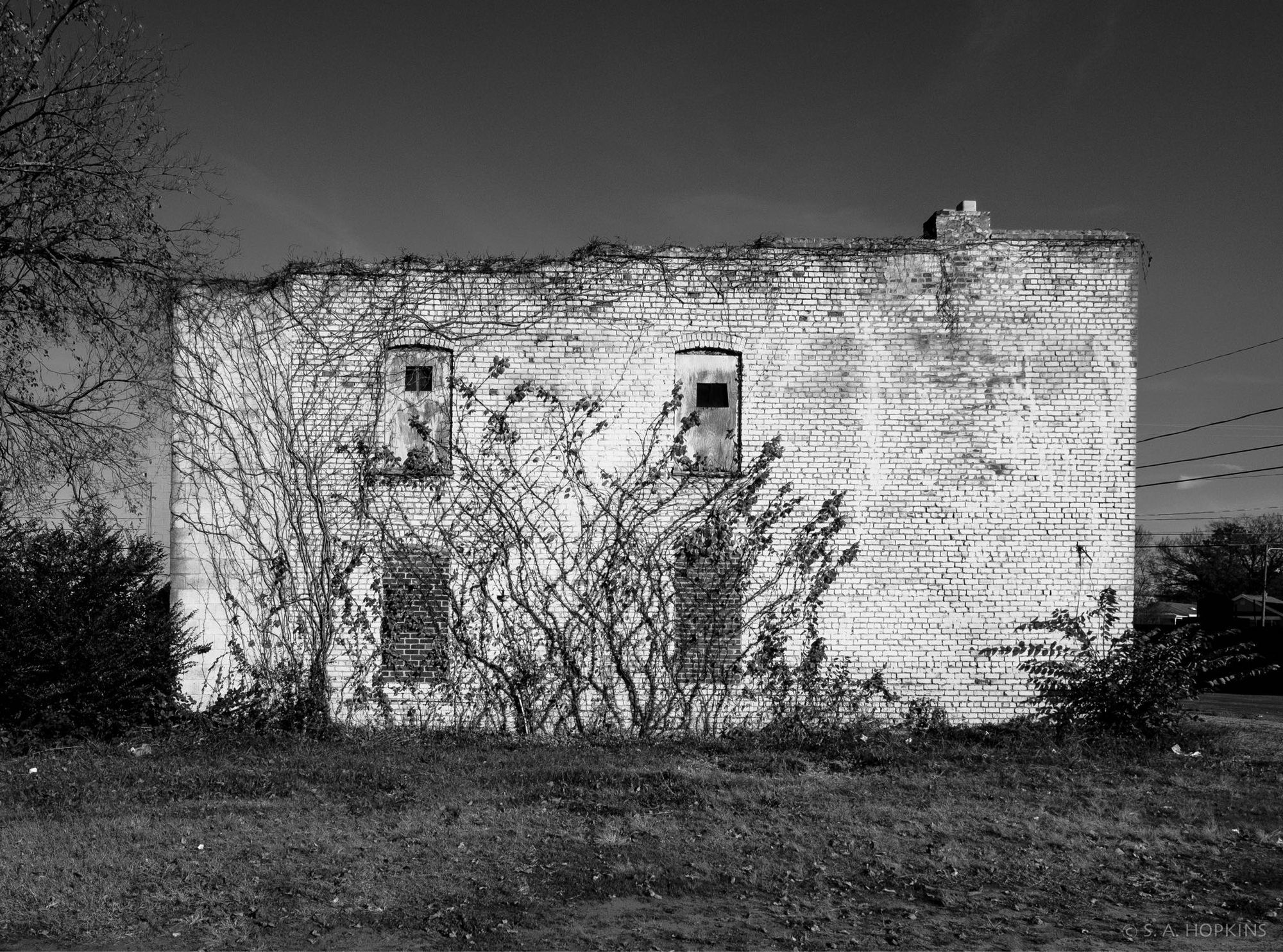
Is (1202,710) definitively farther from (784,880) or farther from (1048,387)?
(784,880)

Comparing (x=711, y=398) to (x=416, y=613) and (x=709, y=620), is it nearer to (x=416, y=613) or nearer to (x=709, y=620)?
(x=709, y=620)

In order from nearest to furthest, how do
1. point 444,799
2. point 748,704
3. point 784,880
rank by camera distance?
1. point 784,880
2. point 444,799
3. point 748,704

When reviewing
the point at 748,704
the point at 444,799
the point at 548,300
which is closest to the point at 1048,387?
the point at 748,704

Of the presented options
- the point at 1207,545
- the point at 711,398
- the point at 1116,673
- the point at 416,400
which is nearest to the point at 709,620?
the point at 711,398

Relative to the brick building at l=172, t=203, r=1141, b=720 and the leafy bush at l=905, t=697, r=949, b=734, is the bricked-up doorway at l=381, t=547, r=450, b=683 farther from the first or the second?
the leafy bush at l=905, t=697, r=949, b=734

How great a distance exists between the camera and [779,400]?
456 inches

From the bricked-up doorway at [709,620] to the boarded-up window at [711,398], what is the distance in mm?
1247

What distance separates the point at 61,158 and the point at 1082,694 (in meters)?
13.6

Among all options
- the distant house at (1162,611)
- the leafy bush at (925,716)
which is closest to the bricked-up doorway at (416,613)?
the leafy bush at (925,716)

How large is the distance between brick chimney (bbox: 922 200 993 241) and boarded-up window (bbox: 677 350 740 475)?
305 centimetres

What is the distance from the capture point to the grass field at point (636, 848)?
18.0ft

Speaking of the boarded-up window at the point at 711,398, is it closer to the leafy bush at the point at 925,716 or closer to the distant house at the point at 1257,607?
the leafy bush at the point at 925,716

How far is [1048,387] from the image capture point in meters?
11.6

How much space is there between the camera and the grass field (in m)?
5.50
